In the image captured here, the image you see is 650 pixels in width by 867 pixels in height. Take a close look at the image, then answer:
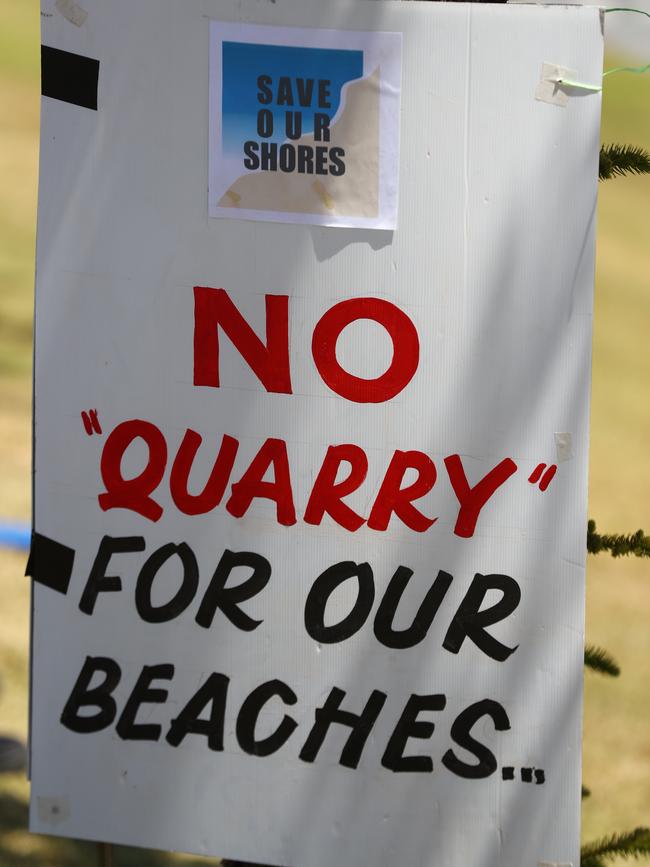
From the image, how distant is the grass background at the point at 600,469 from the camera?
3521 millimetres

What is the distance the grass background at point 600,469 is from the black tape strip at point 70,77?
206 cm

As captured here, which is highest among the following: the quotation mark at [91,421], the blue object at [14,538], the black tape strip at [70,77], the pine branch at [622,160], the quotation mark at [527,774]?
the black tape strip at [70,77]

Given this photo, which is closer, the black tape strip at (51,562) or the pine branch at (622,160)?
the black tape strip at (51,562)

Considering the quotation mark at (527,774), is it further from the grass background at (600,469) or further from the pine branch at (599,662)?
the grass background at (600,469)

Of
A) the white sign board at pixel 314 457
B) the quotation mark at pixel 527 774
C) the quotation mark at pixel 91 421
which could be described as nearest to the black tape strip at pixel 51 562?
the white sign board at pixel 314 457

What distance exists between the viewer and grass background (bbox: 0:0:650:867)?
3521 mm

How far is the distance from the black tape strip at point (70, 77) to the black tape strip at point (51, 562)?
672 mm

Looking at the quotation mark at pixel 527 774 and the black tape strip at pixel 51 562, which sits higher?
the black tape strip at pixel 51 562

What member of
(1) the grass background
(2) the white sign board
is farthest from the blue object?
(2) the white sign board

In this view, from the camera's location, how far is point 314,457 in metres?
1.77

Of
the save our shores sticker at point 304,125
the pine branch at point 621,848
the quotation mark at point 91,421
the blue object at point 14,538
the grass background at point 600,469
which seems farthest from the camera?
the blue object at point 14,538

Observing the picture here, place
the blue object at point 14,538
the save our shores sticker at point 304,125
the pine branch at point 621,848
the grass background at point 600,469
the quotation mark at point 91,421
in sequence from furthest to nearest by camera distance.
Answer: the blue object at point 14,538 → the grass background at point 600,469 → the pine branch at point 621,848 → the quotation mark at point 91,421 → the save our shores sticker at point 304,125

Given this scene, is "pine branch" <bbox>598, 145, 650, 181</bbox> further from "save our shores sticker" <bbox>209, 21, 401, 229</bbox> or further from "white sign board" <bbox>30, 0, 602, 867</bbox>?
"save our shores sticker" <bbox>209, 21, 401, 229</bbox>

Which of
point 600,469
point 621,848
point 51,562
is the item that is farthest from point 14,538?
point 600,469
